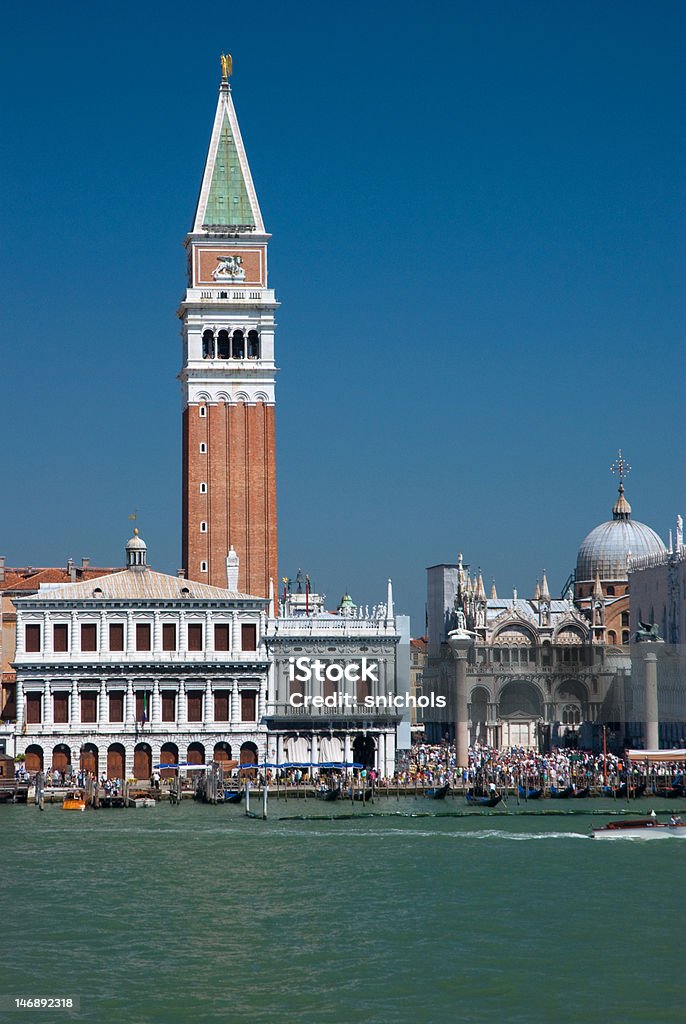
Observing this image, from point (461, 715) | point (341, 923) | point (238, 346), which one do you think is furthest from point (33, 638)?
point (341, 923)

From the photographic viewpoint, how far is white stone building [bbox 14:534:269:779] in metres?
58.5

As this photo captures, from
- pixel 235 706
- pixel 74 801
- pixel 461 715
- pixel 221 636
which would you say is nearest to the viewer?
pixel 74 801

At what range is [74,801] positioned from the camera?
53.2 metres

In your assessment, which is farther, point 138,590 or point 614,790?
point 138,590

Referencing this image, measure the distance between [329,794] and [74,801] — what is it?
25.7 feet

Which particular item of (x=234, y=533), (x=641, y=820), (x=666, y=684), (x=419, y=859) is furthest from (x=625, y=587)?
(x=419, y=859)

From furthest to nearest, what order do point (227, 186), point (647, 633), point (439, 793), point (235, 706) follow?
point (647, 633), point (227, 186), point (235, 706), point (439, 793)

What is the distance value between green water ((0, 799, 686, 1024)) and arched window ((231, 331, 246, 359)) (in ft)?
95.3

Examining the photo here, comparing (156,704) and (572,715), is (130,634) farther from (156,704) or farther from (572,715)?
(572,715)

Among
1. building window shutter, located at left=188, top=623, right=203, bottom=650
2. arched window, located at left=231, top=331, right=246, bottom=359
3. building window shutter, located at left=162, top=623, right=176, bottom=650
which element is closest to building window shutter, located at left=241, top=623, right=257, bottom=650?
building window shutter, located at left=188, top=623, right=203, bottom=650

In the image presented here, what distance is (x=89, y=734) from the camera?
5866cm

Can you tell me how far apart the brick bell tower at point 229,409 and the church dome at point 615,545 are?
36.7 metres

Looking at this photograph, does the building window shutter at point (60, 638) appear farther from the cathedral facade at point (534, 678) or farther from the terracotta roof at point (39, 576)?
the cathedral facade at point (534, 678)

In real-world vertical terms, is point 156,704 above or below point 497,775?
above
